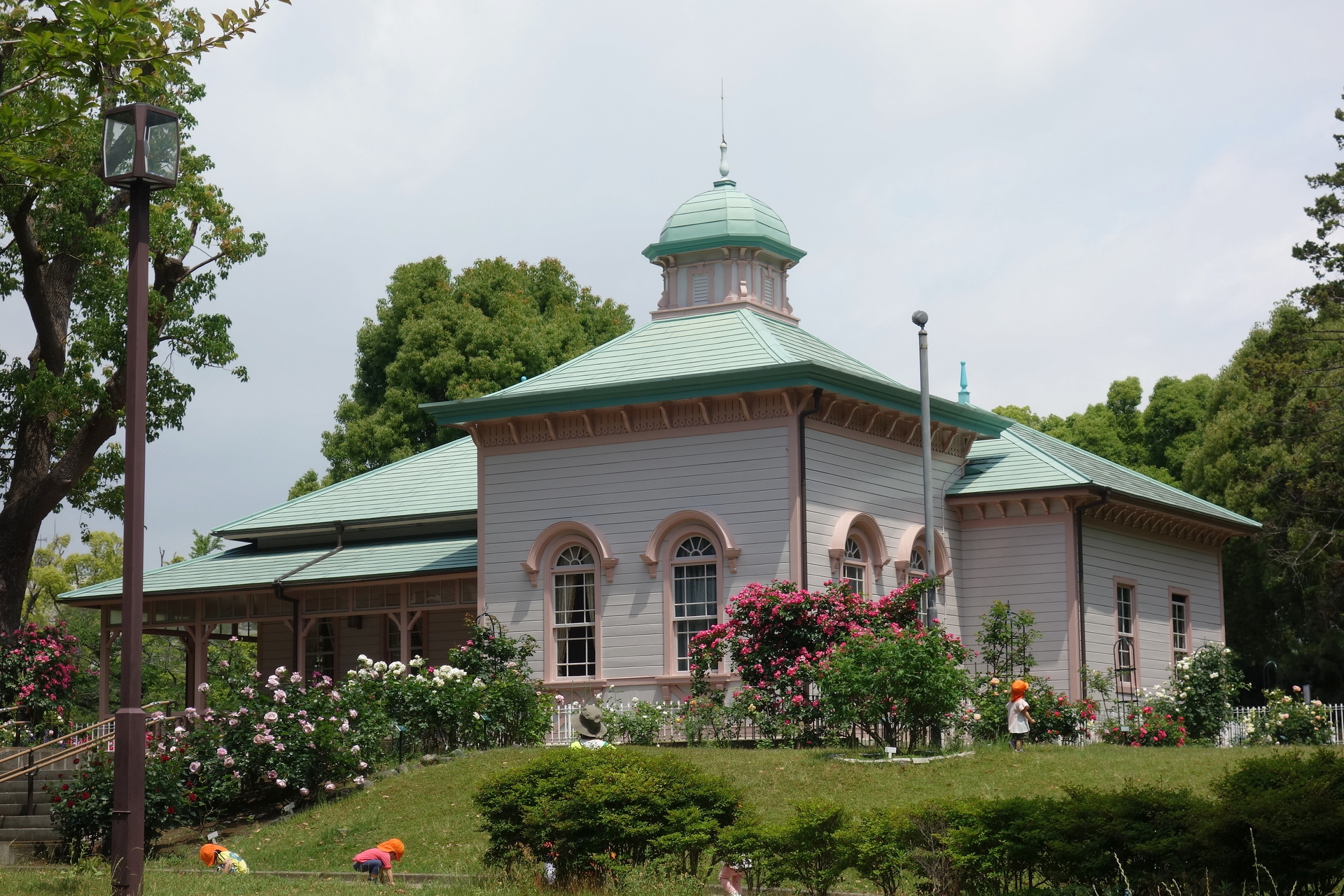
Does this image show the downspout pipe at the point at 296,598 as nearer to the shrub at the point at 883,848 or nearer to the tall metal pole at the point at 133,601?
the tall metal pole at the point at 133,601

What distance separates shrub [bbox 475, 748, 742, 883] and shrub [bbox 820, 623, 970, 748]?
658cm

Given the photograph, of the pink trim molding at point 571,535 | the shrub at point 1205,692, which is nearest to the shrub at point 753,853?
the pink trim molding at point 571,535

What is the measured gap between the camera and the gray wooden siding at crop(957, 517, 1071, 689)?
26219mm

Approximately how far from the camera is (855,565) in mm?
25031

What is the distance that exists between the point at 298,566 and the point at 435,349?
58.2 ft

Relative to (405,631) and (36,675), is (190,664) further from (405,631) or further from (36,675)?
(405,631)

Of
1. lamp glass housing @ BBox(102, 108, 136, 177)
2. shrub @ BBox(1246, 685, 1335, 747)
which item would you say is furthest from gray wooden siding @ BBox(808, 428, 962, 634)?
lamp glass housing @ BBox(102, 108, 136, 177)

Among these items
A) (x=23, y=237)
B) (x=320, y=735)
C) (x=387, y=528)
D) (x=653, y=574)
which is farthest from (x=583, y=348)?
(x=320, y=735)

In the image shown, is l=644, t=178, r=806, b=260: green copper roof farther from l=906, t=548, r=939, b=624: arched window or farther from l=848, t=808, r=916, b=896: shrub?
l=848, t=808, r=916, b=896: shrub

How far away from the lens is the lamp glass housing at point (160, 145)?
40.2 ft

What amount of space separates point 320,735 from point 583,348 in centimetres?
3076

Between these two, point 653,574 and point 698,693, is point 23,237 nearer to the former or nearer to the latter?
point 653,574

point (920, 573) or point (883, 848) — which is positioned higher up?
point (920, 573)

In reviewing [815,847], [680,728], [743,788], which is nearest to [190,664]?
A: [680,728]
